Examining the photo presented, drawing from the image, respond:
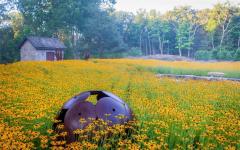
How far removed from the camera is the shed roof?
73.9ft

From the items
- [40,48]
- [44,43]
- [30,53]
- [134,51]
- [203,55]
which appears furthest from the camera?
[30,53]

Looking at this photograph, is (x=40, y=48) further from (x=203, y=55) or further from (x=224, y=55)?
(x=224, y=55)

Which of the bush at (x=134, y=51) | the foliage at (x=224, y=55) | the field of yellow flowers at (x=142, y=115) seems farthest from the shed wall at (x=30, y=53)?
the foliage at (x=224, y=55)

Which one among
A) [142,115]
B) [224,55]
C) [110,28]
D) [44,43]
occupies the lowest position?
[142,115]

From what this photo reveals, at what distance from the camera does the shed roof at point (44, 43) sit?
22531 mm

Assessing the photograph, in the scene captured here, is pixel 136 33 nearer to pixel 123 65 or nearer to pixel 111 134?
pixel 123 65

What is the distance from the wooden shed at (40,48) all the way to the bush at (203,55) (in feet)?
37.6

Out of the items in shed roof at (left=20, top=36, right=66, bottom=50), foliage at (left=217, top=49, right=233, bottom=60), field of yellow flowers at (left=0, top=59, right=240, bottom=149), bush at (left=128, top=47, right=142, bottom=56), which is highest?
shed roof at (left=20, top=36, right=66, bottom=50)

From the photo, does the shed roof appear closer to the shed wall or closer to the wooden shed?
the wooden shed

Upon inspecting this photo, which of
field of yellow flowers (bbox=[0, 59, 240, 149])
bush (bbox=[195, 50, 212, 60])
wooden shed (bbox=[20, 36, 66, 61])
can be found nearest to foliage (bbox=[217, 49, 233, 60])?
field of yellow flowers (bbox=[0, 59, 240, 149])

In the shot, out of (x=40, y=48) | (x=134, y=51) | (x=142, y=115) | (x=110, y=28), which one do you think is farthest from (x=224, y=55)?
(x=40, y=48)

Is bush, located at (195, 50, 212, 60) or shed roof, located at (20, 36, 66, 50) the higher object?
shed roof, located at (20, 36, 66, 50)

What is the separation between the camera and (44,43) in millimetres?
23234

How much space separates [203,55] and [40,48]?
12.5 meters
